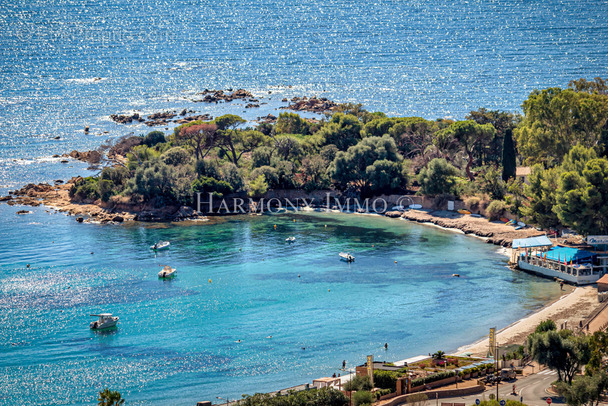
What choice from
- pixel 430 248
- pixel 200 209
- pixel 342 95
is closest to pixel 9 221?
pixel 200 209

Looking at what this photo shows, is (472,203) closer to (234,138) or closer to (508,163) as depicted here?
(508,163)

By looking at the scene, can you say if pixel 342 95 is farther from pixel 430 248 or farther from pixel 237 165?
pixel 430 248

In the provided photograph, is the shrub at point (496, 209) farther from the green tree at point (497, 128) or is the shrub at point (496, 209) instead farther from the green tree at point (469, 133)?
the green tree at point (497, 128)

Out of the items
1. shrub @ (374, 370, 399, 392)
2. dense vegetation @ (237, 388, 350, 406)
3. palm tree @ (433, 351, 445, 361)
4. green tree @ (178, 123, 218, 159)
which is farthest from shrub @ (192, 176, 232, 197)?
dense vegetation @ (237, 388, 350, 406)

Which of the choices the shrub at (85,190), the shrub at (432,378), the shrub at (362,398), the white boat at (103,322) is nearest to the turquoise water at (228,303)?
the white boat at (103,322)

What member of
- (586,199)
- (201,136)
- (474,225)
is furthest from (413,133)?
(586,199)

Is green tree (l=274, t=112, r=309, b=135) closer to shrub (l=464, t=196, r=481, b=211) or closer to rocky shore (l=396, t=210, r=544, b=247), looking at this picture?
rocky shore (l=396, t=210, r=544, b=247)

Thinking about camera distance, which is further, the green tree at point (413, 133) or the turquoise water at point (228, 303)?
the green tree at point (413, 133)
